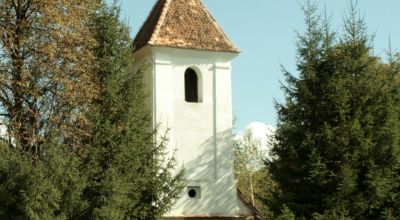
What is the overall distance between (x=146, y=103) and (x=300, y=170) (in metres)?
7.11

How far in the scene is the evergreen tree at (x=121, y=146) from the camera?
67.1 ft

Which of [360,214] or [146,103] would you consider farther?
[146,103]

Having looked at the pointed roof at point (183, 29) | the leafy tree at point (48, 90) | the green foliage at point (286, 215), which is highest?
the pointed roof at point (183, 29)

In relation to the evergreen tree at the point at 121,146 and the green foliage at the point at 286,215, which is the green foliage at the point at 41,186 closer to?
the evergreen tree at the point at 121,146

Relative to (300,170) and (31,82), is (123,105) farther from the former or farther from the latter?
(300,170)

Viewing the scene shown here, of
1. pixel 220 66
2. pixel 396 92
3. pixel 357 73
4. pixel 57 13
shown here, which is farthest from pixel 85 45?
pixel 396 92

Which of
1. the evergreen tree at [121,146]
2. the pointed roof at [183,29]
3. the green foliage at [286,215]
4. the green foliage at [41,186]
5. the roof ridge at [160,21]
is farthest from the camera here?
the pointed roof at [183,29]

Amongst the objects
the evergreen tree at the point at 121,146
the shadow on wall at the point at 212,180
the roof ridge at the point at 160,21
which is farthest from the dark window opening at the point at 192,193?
the roof ridge at the point at 160,21

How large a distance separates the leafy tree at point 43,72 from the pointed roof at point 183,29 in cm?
416

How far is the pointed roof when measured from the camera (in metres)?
25.7

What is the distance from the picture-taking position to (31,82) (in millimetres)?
21047

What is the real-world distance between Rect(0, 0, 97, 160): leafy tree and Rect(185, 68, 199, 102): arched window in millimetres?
5261

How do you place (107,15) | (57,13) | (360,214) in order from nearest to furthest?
(360,214) → (57,13) → (107,15)

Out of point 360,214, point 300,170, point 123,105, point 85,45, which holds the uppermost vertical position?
point 85,45
